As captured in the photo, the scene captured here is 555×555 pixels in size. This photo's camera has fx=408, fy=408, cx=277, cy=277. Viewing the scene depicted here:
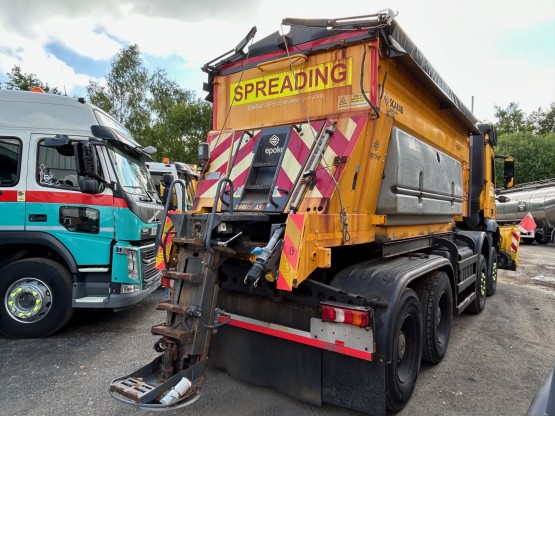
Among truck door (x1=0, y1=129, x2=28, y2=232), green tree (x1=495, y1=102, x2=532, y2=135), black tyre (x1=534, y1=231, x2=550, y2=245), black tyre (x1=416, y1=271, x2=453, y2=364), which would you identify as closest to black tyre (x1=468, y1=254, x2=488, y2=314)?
black tyre (x1=416, y1=271, x2=453, y2=364)

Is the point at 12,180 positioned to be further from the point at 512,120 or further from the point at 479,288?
the point at 512,120

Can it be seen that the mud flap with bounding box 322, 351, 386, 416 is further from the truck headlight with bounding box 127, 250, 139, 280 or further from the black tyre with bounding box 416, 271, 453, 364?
the truck headlight with bounding box 127, 250, 139, 280

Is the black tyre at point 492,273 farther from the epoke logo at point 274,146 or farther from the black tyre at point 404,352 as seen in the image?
the epoke logo at point 274,146

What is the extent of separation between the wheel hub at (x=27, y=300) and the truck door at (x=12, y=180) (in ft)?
2.07

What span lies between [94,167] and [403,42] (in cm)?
326

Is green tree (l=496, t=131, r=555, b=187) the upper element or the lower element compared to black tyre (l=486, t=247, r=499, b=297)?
upper

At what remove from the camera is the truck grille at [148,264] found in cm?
483

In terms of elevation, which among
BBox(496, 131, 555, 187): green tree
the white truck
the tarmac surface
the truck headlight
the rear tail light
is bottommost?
the tarmac surface

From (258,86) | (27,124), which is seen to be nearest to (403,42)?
(258,86)

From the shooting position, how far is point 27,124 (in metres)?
4.54

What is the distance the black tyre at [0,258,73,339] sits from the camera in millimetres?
4531

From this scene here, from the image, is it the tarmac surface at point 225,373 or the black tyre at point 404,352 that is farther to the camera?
the tarmac surface at point 225,373

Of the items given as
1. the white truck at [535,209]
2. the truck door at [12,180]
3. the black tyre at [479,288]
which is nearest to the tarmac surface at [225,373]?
the black tyre at [479,288]

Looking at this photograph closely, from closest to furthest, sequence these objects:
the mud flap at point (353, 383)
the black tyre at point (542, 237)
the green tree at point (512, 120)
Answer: the mud flap at point (353, 383) → the black tyre at point (542, 237) → the green tree at point (512, 120)
